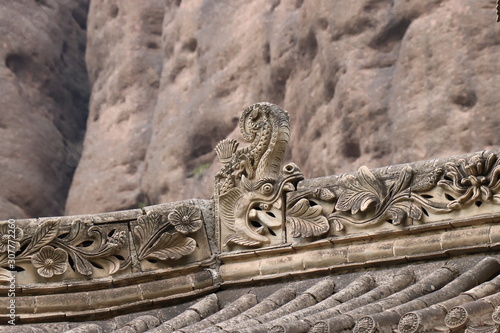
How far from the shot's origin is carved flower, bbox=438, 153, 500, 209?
10.4 meters

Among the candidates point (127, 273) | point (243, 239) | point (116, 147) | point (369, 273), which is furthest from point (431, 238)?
point (116, 147)

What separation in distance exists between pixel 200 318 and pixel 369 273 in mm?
1260

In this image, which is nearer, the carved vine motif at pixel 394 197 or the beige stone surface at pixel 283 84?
the carved vine motif at pixel 394 197

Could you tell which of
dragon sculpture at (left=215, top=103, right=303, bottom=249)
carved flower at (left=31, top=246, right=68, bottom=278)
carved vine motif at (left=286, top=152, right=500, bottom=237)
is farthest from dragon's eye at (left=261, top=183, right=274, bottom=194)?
carved flower at (left=31, top=246, right=68, bottom=278)

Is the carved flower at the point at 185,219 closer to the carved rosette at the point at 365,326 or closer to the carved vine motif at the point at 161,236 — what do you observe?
the carved vine motif at the point at 161,236

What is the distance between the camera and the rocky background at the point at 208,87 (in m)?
23.6

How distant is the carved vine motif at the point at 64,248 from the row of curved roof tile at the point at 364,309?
1.68 ft

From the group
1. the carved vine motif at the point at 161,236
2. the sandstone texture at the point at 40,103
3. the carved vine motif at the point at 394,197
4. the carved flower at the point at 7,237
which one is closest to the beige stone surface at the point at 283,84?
the sandstone texture at the point at 40,103

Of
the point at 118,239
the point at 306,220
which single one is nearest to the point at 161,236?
the point at 118,239

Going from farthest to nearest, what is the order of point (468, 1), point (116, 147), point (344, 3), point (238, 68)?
1. point (116, 147)
2. point (238, 68)
3. point (344, 3)
4. point (468, 1)

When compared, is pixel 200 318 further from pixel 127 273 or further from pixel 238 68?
pixel 238 68

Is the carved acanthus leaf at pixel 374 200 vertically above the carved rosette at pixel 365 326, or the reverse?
the carved acanthus leaf at pixel 374 200

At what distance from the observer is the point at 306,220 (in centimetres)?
1125

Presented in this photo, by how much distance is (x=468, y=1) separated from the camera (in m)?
23.7
